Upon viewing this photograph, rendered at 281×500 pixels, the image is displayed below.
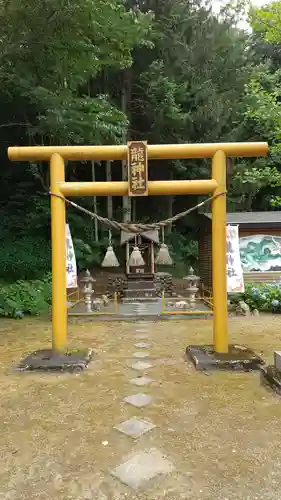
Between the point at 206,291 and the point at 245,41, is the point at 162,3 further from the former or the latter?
the point at 206,291

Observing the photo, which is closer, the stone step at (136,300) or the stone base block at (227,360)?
the stone base block at (227,360)

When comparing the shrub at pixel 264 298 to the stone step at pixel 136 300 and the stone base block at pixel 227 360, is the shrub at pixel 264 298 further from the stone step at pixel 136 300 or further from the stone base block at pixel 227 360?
the stone base block at pixel 227 360

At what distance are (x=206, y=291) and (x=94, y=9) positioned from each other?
31.8 ft

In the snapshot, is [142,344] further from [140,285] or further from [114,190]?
[140,285]

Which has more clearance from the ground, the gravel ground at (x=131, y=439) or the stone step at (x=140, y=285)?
the stone step at (x=140, y=285)

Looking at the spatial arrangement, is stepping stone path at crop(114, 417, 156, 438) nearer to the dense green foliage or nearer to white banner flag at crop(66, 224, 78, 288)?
white banner flag at crop(66, 224, 78, 288)

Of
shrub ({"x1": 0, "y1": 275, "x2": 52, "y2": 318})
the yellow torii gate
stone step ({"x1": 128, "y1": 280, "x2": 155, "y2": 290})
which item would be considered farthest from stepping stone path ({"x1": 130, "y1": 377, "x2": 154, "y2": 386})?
stone step ({"x1": 128, "y1": 280, "x2": 155, "y2": 290})

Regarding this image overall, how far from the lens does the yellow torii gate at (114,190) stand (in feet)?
18.9

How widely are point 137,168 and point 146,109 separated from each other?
14.3m

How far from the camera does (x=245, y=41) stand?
800 inches

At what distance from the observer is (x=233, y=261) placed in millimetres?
6766

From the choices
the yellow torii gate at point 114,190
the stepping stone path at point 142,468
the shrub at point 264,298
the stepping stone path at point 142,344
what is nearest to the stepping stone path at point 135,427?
the stepping stone path at point 142,468

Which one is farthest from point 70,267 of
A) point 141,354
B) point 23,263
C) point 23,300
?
point 23,263

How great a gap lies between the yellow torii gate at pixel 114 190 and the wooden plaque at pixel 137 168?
0.15 m
